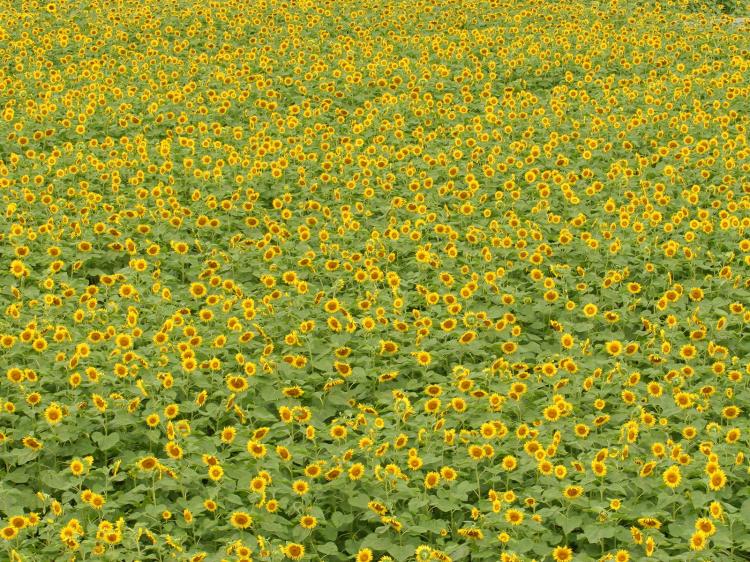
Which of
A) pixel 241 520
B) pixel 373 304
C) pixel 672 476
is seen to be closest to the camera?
pixel 241 520

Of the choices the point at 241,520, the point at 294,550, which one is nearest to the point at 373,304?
the point at 241,520

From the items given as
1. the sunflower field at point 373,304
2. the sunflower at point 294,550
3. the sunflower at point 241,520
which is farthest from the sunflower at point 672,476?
the sunflower at point 241,520

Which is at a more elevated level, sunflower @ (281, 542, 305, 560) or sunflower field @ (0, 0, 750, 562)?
sunflower field @ (0, 0, 750, 562)

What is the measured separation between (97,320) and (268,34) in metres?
7.76

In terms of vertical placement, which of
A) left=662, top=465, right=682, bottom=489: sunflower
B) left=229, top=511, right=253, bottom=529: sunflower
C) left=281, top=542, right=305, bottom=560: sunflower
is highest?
left=662, top=465, right=682, bottom=489: sunflower

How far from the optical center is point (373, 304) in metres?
A: 6.32

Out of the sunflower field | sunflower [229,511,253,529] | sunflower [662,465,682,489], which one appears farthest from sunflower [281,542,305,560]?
sunflower [662,465,682,489]

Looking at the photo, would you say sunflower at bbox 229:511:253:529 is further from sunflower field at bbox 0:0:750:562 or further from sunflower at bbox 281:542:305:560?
sunflower at bbox 281:542:305:560

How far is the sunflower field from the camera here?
4516 mm

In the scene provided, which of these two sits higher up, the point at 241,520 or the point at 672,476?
the point at 672,476

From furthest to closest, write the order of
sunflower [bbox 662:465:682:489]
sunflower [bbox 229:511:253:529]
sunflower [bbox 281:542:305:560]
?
sunflower [bbox 662:465:682:489]
sunflower [bbox 229:511:253:529]
sunflower [bbox 281:542:305:560]

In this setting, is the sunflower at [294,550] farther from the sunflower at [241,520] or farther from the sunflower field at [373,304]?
the sunflower at [241,520]

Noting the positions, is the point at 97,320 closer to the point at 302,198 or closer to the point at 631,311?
the point at 302,198

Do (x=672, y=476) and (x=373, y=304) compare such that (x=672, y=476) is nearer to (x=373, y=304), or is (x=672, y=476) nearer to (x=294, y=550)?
(x=294, y=550)
